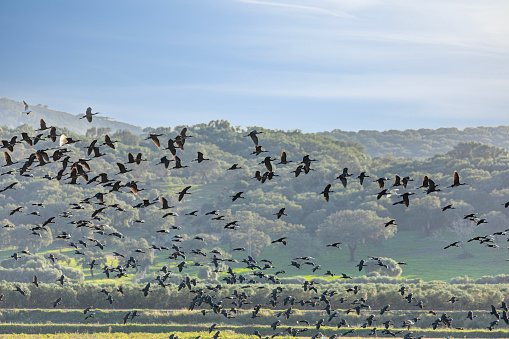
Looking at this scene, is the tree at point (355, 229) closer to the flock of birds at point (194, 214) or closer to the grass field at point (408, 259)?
the grass field at point (408, 259)

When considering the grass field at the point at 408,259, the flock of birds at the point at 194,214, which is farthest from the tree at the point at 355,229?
the flock of birds at the point at 194,214

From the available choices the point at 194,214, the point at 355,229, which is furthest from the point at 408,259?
the point at 194,214

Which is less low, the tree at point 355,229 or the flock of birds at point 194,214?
the flock of birds at point 194,214

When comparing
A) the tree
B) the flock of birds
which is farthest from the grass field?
the flock of birds

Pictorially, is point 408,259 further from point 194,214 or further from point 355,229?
point 194,214

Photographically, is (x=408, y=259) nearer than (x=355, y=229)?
Yes

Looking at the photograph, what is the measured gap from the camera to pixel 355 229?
132 m

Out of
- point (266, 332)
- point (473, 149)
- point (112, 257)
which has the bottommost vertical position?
point (112, 257)

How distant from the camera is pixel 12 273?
106m

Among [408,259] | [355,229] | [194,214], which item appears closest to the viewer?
[194,214]

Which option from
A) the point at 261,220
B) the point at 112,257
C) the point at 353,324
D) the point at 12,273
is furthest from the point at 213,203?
the point at 353,324

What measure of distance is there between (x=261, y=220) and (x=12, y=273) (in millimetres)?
59181

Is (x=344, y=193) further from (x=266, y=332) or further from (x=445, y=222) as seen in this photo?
(x=266, y=332)

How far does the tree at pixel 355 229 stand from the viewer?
432 ft
